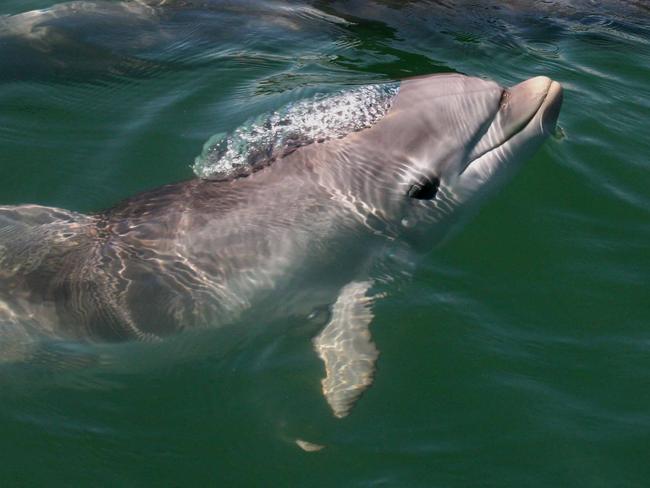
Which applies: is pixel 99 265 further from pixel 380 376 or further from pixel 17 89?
pixel 17 89

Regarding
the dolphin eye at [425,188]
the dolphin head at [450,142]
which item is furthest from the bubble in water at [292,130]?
the dolphin eye at [425,188]

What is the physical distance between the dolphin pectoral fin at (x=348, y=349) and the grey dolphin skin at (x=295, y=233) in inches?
0.4

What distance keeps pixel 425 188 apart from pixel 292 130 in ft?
4.41

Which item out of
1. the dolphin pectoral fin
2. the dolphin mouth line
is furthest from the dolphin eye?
the dolphin pectoral fin

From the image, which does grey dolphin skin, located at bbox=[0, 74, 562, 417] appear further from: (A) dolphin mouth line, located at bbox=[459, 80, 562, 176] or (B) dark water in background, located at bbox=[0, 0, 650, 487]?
(B) dark water in background, located at bbox=[0, 0, 650, 487]

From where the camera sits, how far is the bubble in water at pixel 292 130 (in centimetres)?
753

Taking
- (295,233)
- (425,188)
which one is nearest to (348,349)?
(295,233)

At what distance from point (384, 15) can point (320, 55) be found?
1.36 m

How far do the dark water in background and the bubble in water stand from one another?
82 centimetres

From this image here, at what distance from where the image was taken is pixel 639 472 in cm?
620

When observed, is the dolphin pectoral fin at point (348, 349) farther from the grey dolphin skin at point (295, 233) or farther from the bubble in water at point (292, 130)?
the bubble in water at point (292, 130)

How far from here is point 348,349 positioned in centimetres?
707

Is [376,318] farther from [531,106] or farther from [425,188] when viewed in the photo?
[531,106]

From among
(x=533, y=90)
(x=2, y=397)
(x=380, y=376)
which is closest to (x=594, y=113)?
(x=533, y=90)
